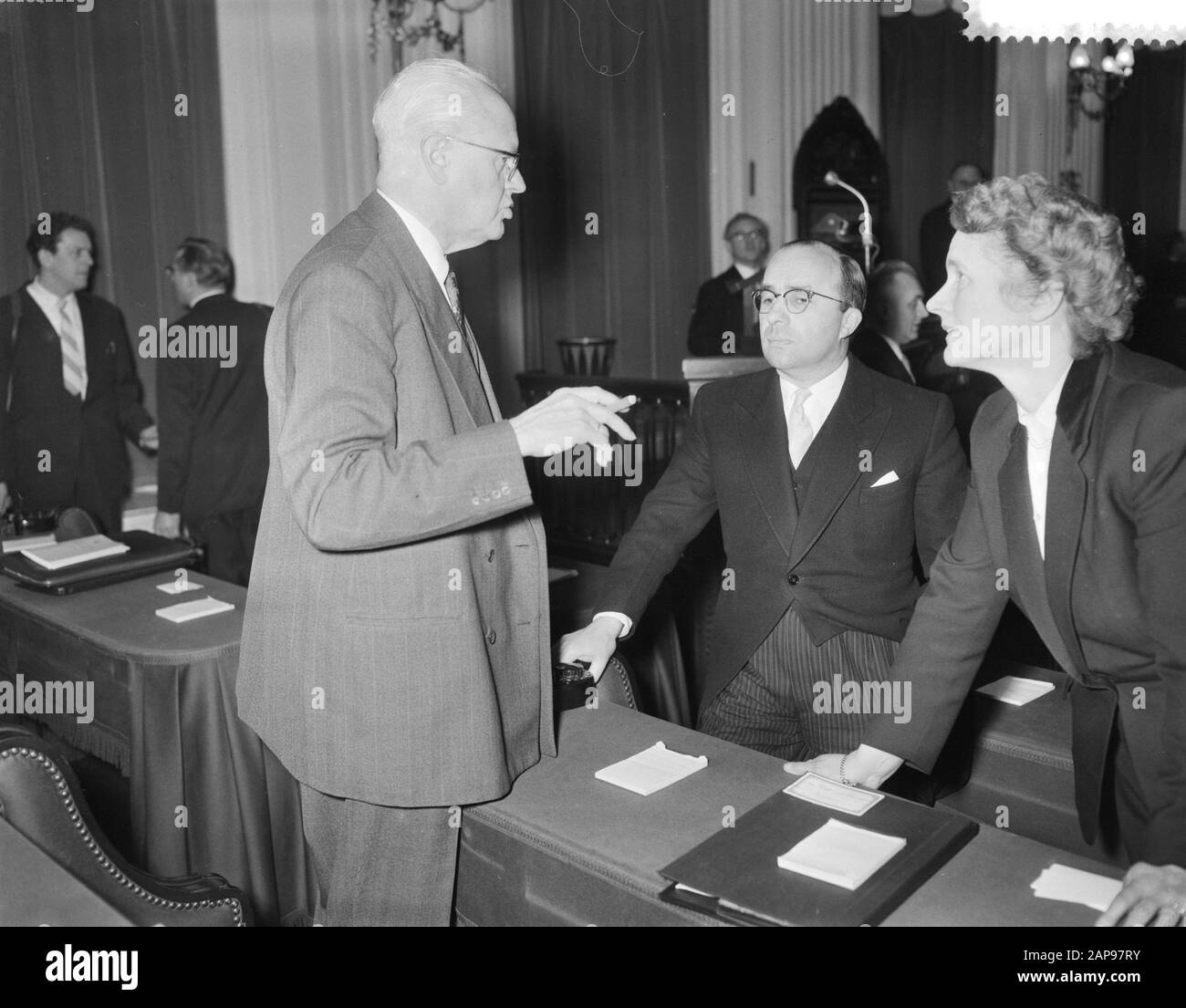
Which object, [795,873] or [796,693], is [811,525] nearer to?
[796,693]

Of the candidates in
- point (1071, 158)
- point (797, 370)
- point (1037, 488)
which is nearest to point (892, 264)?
point (797, 370)

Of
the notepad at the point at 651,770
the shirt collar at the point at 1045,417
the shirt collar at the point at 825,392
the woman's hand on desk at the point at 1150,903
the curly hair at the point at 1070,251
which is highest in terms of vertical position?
the curly hair at the point at 1070,251

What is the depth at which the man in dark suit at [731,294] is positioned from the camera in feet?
23.4

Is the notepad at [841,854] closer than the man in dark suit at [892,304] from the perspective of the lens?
Yes

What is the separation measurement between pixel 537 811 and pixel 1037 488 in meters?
0.94

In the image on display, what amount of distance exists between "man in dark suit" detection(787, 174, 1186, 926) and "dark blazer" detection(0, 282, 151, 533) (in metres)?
4.47

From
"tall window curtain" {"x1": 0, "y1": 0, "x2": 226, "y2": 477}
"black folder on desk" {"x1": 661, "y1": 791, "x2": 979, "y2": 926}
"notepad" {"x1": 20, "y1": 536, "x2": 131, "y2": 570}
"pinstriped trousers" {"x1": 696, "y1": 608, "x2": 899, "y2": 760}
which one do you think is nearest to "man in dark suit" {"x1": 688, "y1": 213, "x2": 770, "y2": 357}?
"tall window curtain" {"x1": 0, "y1": 0, "x2": 226, "y2": 477}

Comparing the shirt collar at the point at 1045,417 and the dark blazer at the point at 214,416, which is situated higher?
the shirt collar at the point at 1045,417

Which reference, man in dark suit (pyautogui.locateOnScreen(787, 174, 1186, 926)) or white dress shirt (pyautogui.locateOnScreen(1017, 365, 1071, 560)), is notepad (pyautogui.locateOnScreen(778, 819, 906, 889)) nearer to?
man in dark suit (pyautogui.locateOnScreen(787, 174, 1186, 926))

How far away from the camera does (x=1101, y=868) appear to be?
150cm

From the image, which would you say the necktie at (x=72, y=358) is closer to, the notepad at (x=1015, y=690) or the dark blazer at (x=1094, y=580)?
the notepad at (x=1015, y=690)

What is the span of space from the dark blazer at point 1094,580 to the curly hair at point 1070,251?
0.06 meters

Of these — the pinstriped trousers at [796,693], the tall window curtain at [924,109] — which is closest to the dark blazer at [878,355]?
the pinstriped trousers at [796,693]

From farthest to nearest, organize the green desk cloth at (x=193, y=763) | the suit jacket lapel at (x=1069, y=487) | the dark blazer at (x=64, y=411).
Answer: the dark blazer at (x=64, y=411), the green desk cloth at (x=193, y=763), the suit jacket lapel at (x=1069, y=487)
